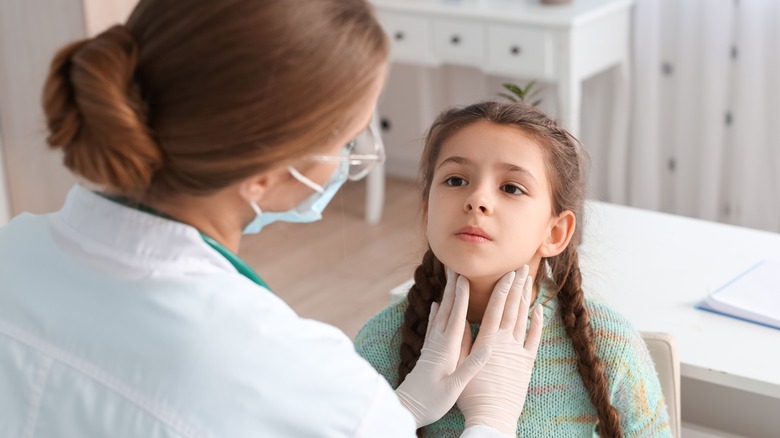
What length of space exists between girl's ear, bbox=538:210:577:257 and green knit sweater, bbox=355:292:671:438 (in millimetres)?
72

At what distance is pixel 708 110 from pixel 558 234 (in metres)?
2.11

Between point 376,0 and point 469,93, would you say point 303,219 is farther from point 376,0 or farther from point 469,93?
point 469,93

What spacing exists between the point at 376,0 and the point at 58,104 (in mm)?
2559

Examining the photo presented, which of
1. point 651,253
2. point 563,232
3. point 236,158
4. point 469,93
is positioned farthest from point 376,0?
point 236,158

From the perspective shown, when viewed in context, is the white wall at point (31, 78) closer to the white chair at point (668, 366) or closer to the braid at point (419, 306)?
the braid at point (419, 306)

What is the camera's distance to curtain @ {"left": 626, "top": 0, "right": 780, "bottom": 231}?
10.7 feet

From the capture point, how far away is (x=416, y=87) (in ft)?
13.5

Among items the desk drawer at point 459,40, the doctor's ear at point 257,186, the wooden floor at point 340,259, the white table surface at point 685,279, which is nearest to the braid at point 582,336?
the white table surface at point 685,279

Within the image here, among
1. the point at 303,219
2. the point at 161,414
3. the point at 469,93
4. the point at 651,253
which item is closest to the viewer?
the point at 161,414

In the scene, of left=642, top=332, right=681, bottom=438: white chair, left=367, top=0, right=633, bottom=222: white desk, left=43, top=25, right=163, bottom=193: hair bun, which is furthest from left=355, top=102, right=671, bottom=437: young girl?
left=367, top=0, right=633, bottom=222: white desk

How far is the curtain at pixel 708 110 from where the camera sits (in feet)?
10.7

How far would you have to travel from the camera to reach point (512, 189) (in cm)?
140

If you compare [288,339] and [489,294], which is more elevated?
[288,339]

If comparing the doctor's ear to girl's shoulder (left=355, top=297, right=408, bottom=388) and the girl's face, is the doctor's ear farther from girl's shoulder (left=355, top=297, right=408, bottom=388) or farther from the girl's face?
girl's shoulder (left=355, top=297, right=408, bottom=388)
